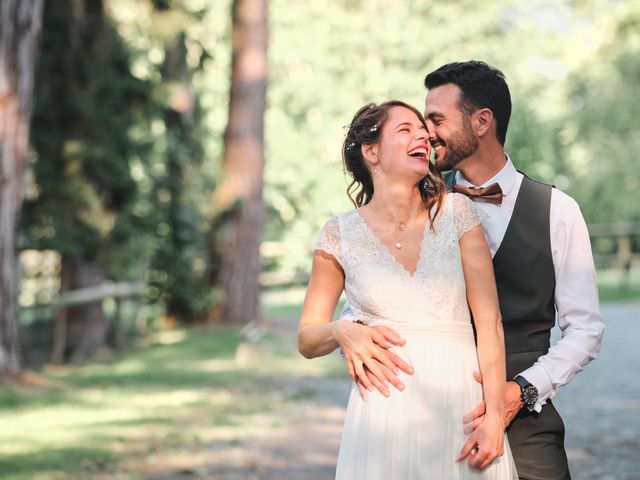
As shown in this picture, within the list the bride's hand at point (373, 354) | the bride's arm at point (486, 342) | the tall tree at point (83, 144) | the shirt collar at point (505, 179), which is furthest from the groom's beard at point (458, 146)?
the tall tree at point (83, 144)

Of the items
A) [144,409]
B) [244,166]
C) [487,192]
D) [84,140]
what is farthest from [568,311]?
[244,166]

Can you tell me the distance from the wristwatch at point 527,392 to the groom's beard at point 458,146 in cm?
69

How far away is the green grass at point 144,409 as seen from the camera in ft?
24.3

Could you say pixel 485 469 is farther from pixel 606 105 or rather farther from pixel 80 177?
pixel 606 105

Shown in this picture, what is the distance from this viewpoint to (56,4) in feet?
43.5

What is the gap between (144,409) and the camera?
9781 millimetres

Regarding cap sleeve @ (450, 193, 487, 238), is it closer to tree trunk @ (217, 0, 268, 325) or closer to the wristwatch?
the wristwatch

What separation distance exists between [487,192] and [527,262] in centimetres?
25

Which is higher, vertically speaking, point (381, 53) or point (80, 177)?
point (381, 53)

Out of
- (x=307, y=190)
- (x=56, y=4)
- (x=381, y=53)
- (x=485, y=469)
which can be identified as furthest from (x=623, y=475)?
(x=381, y=53)

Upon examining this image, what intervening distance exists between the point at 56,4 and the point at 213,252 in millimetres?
7144

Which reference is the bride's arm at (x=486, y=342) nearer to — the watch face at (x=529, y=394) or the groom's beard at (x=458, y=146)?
the watch face at (x=529, y=394)

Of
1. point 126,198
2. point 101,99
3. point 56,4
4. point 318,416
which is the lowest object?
point 318,416

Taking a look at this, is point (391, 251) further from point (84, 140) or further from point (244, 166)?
point (244, 166)
